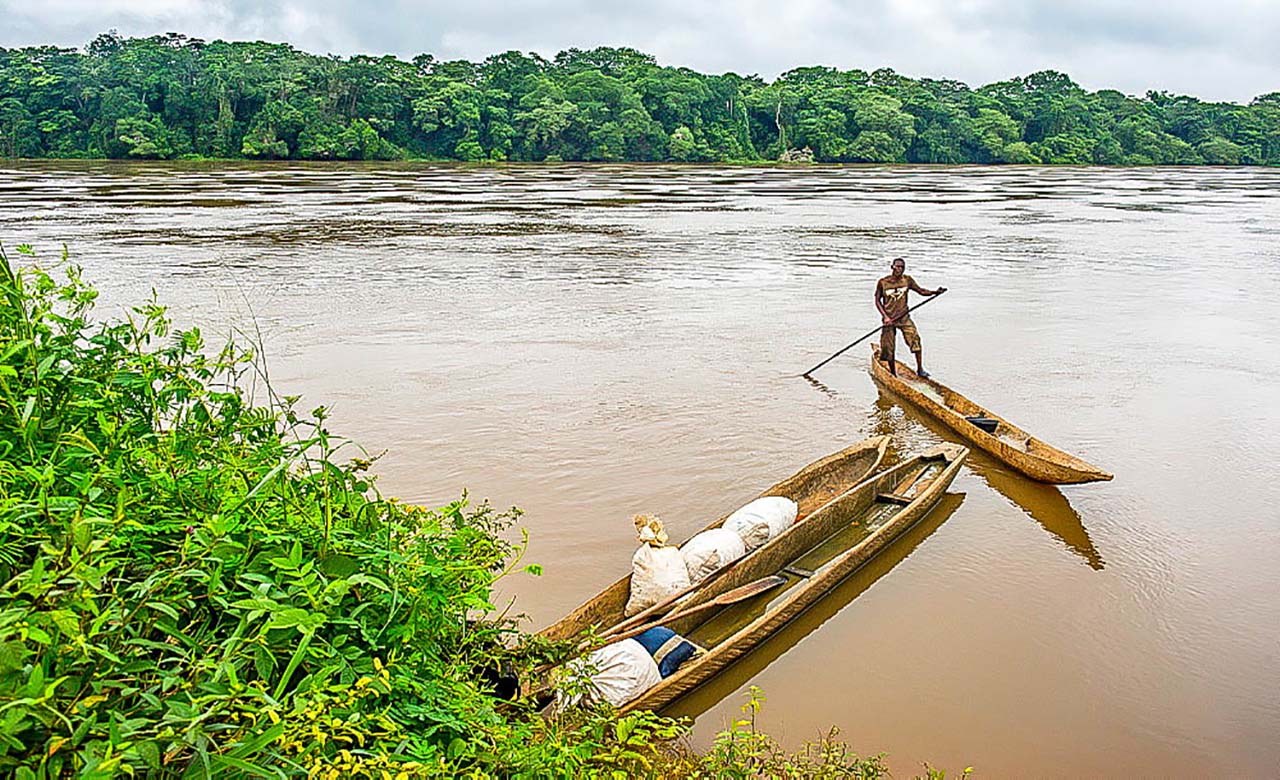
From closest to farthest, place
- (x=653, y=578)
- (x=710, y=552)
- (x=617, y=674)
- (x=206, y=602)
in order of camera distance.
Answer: (x=206, y=602) → (x=617, y=674) → (x=653, y=578) → (x=710, y=552)

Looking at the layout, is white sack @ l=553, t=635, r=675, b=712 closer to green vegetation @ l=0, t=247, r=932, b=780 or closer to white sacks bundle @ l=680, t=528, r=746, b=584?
green vegetation @ l=0, t=247, r=932, b=780

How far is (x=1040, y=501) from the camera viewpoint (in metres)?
8.70

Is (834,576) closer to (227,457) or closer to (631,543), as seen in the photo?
(631,543)

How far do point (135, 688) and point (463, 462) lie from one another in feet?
22.6

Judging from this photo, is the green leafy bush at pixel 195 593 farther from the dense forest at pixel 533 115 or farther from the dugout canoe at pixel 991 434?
the dense forest at pixel 533 115

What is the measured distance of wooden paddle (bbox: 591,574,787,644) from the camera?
5.42 meters

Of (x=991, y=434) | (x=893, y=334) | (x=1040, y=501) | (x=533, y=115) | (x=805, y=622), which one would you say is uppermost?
(x=533, y=115)

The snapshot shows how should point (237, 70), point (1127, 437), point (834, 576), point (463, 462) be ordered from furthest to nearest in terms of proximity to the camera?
point (237, 70) < point (1127, 437) < point (463, 462) < point (834, 576)

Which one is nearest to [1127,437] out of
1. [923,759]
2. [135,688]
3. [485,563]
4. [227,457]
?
[923,759]

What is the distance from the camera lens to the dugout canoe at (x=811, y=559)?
5422mm

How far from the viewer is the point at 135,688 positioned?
99.7 inches

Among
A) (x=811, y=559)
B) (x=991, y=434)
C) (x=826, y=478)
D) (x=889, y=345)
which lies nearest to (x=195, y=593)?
(x=811, y=559)

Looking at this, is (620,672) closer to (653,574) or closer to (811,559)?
(653,574)

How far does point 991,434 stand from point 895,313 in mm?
2757
